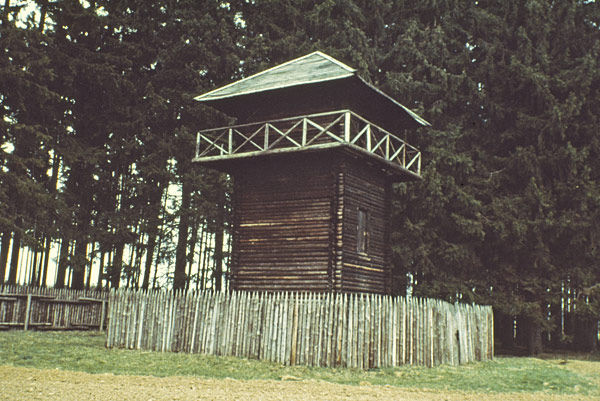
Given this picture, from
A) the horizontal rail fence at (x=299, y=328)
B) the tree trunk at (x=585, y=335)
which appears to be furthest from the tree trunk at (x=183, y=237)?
the tree trunk at (x=585, y=335)

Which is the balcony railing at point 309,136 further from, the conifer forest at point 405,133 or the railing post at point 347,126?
the conifer forest at point 405,133

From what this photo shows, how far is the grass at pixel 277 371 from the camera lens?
41.8ft

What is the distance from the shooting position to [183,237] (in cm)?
3059

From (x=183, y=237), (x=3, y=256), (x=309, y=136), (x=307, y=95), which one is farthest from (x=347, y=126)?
(x=3, y=256)

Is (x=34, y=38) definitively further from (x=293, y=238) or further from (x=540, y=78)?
(x=540, y=78)

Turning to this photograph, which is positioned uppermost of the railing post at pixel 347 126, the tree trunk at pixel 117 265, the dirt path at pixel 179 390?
the railing post at pixel 347 126

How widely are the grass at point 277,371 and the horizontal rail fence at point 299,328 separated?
1.71 ft

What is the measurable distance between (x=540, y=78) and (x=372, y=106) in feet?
31.0

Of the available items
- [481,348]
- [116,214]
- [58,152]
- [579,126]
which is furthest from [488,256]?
[58,152]

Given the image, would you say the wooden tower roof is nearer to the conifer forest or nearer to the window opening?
the window opening

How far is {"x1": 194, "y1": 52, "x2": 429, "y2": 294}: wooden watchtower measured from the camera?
62.8 ft

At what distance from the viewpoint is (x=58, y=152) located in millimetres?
29672

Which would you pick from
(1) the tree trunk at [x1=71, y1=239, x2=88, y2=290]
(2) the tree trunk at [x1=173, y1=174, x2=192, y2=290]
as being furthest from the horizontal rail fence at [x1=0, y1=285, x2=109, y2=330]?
(2) the tree trunk at [x1=173, y1=174, x2=192, y2=290]

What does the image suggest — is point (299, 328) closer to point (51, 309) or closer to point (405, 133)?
point (51, 309)
